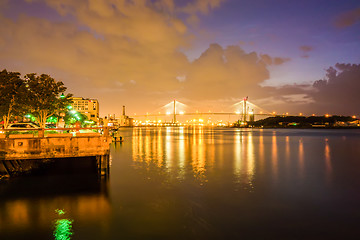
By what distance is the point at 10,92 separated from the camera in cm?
2848

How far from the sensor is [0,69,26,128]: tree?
1095 inches

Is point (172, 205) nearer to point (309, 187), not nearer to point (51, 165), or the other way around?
A: point (309, 187)

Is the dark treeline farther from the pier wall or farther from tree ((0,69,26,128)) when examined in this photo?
the pier wall

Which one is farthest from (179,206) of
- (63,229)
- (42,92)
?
(42,92)

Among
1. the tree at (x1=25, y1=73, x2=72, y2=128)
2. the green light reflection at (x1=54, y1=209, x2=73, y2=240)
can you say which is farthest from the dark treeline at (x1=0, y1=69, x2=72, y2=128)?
the green light reflection at (x1=54, y1=209, x2=73, y2=240)

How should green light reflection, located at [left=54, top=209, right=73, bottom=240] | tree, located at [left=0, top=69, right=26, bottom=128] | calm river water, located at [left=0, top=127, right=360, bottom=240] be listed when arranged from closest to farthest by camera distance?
1. green light reflection, located at [left=54, top=209, right=73, bottom=240]
2. calm river water, located at [left=0, top=127, right=360, bottom=240]
3. tree, located at [left=0, top=69, right=26, bottom=128]

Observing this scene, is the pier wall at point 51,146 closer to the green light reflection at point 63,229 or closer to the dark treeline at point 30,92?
the green light reflection at point 63,229

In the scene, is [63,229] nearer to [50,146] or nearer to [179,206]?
[179,206]

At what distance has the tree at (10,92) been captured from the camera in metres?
27.8

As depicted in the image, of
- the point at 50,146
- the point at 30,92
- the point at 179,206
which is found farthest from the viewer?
the point at 30,92

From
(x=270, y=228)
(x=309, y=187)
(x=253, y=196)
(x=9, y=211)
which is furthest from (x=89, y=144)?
(x=309, y=187)

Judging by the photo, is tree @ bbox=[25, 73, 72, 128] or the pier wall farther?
tree @ bbox=[25, 73, 72, 128]

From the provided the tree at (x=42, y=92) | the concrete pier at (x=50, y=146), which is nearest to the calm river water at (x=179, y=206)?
the concrete pier at (x=50, y=146)

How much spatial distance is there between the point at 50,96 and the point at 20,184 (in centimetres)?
1511
